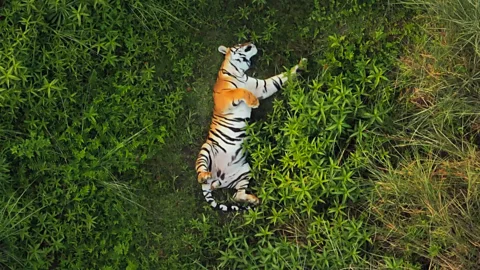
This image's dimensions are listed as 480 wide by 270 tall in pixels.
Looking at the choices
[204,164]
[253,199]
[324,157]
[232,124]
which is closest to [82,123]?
[204,164]

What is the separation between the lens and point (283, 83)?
3.92 m

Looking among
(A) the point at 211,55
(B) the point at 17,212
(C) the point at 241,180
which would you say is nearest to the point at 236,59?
(A) the point at 211,55

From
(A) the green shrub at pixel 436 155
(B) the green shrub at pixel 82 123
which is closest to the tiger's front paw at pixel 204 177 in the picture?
(B) the green shrub at pixel 82 123

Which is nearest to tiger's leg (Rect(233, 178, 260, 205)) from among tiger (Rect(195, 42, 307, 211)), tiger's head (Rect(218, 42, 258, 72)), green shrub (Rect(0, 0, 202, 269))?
tiger (Rect(195, 42, 307, 211))

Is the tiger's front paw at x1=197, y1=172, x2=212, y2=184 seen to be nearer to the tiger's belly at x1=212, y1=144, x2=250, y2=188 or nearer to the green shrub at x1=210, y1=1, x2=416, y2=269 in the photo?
the tiger's belly at x1=212, y1=144, x2=250, y2=188

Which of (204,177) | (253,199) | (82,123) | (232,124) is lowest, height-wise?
(253,199)

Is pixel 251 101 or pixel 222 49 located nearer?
pixel 251 101

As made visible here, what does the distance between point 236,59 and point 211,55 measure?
0.71 feet

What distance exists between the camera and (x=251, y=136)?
3.87 meters

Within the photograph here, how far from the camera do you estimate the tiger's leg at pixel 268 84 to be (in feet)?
12.8

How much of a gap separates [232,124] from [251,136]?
0.48ft

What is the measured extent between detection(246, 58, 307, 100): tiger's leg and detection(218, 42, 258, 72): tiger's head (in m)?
0.10

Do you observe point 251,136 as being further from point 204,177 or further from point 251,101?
point 204,177

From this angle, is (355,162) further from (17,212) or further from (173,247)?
(17,212)
